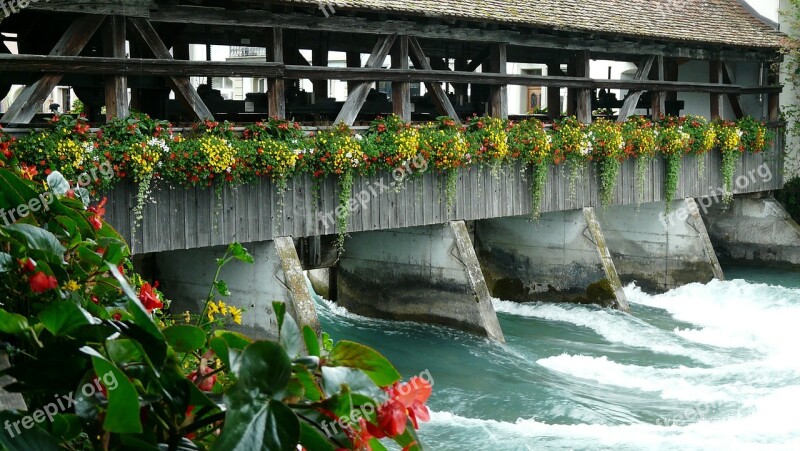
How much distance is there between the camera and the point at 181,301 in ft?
30.3

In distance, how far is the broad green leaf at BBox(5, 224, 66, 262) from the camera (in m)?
1.47

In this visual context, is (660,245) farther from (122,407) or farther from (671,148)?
(122,407)

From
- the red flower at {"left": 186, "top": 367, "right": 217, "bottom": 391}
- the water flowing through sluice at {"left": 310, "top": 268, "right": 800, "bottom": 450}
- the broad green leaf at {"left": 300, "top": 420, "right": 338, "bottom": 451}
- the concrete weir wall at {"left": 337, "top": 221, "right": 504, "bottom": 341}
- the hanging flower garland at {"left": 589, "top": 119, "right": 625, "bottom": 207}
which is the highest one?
the hanging flower garland at {"left": 589, "top": 119, "right": 625, "bottom": 207}

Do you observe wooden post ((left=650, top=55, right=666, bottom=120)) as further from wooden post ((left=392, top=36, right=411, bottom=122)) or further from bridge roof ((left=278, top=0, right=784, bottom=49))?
wooden post ((left=392, top=36, right=411, bottom=122))

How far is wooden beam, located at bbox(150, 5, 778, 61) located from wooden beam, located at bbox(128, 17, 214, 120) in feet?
0.59

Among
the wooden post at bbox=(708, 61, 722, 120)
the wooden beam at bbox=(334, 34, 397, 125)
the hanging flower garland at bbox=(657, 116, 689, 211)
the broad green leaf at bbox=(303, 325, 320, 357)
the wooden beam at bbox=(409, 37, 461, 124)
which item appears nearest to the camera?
the broad green leaf at bbox=(303, 325, 320, 357)

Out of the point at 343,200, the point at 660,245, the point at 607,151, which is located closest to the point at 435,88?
the point at 343,200

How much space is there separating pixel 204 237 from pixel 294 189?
1044 millimetres

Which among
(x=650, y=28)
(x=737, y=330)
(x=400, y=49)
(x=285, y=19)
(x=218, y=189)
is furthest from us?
(x=650, y=28)

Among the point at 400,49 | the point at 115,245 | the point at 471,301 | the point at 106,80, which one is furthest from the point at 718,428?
the point at 115,245

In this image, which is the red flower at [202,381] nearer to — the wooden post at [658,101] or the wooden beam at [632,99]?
the wooden beam at [632,99]

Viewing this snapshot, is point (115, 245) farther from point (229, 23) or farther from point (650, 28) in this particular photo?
point (650, 28)

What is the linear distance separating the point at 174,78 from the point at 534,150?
181 inches

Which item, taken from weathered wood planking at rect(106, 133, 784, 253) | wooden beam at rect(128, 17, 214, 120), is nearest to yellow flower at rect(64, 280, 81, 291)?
weathered wood planking at rect(106, 133, 784, 253)
